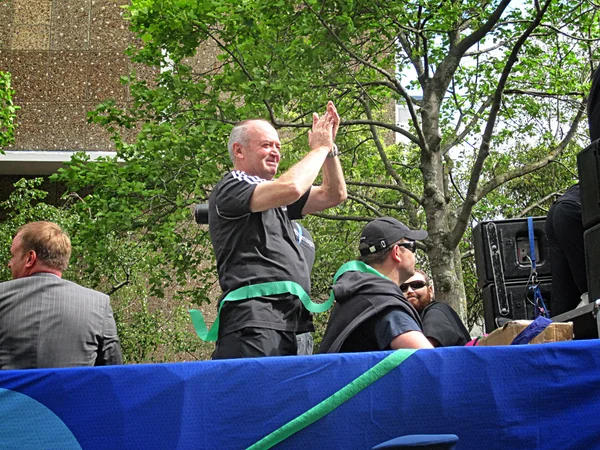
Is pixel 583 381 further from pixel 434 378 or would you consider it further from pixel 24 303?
pixel 24 303

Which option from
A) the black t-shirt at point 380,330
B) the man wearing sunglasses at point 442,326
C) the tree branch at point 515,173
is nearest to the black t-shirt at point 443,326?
the man wearing sunglasses at point 442,326

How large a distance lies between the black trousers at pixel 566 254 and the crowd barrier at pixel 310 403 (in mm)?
2782

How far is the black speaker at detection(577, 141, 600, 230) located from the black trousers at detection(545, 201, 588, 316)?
1040mm

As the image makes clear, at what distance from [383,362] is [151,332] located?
1455 cm

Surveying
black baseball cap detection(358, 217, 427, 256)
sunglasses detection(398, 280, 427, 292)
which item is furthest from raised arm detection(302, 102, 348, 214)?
sunglasses detection(398, 280, 427, 292)

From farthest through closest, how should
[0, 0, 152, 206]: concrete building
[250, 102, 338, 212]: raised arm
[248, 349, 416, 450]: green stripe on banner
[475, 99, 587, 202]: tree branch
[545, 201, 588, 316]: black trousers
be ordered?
[0, 0, 152, 206]: concrete building, [475, 99, 587, 202]: tree branch, [545, 201, 588, 316]: black trousers, [250, 102, 338, 212]: raised arm, [248, 349, 416, 450]: green stripe on banner

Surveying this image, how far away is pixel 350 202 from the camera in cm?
1759

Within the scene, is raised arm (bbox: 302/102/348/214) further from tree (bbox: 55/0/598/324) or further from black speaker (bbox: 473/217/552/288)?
tree (bbox: 55/0/598/324)

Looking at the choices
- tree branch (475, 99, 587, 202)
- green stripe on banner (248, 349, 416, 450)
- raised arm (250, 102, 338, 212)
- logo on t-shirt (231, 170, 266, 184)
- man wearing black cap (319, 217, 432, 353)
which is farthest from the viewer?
tree branch (475, 99, 587, 202)

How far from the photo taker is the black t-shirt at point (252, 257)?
3545mm

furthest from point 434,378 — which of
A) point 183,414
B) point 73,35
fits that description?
point 73,35

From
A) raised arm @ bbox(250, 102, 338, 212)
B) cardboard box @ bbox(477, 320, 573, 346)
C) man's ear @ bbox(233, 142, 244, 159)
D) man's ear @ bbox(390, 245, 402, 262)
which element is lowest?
cardboard box @ bbox(477, 320, 573, 346)

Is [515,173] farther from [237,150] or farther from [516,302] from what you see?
[237,150]

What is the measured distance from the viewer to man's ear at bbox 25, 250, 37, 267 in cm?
423
